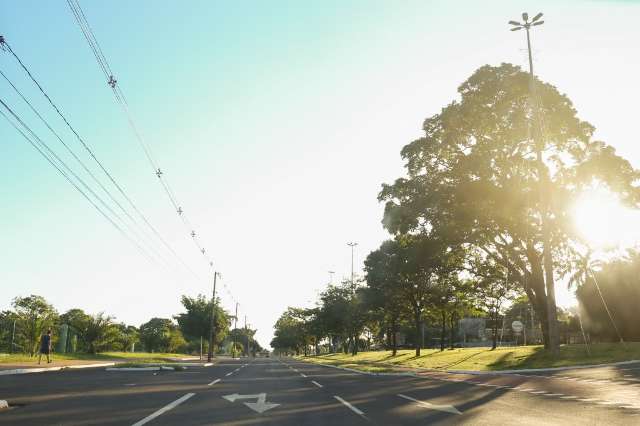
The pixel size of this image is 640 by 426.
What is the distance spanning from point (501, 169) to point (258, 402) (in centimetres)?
2425

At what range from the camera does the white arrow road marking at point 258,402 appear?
10.8 metres

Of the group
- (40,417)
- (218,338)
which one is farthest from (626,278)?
(218,338)

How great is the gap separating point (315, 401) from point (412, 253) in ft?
71.3

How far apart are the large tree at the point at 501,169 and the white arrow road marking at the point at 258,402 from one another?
20.2 metres

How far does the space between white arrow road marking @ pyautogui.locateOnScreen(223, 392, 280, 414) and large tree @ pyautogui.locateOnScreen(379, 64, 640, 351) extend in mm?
20155

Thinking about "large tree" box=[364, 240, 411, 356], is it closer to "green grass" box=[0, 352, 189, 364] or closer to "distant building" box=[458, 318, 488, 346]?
"green grass" box=[0, 352, 189, 364]

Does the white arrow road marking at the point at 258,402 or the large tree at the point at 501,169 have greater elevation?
the large tree at the point at 501,169

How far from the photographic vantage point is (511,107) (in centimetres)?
3044

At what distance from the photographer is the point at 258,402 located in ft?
39.4

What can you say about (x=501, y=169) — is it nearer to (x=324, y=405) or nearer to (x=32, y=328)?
(x=324, y=405)

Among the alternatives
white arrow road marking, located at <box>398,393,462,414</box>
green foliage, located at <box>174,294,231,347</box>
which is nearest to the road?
white arrow road marking, located at <box>398,393,462,414</box>

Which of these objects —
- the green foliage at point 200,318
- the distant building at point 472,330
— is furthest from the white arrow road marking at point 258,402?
the distant building at point 472,330

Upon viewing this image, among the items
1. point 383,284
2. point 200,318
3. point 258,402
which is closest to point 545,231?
point 258,402

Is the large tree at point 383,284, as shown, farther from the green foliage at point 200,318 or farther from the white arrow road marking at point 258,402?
the white arrow road marking at point 258,402
